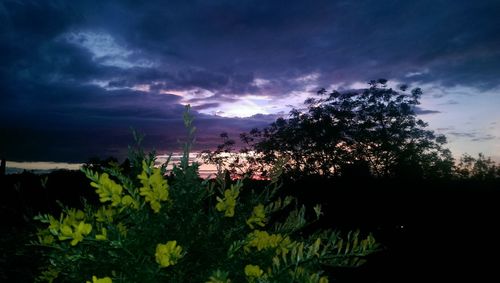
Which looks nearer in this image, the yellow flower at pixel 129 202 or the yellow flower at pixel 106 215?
the yellow flower at pixel 129 202

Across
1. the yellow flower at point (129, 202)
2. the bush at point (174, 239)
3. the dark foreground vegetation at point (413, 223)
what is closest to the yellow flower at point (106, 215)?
the bush at point (174, 239)

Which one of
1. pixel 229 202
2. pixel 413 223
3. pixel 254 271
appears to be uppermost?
pixel 229 202

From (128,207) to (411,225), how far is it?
6210 millimetres

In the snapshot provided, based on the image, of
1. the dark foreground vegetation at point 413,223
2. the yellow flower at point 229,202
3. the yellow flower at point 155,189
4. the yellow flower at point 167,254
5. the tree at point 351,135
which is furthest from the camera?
the tree at point 351,135

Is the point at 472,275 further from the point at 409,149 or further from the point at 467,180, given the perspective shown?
the point at 409,149

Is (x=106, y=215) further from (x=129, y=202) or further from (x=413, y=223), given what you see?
(x=413, y=223)

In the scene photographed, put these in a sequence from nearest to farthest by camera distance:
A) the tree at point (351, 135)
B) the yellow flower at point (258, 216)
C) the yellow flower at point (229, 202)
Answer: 1. the yellow flower at point (229, 202)
2. the yellow flower at point (258, 216)
3. the tree at point (351, 135)

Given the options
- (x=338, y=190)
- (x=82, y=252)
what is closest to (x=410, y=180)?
(x=338, y=190)

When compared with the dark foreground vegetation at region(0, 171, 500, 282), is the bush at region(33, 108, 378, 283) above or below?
above

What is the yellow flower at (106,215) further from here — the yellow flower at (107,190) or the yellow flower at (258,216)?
the yellow flower at (258,216)

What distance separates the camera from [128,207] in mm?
1966

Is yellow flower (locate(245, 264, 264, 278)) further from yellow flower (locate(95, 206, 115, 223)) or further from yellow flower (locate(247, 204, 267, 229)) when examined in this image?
yellow flower (locate(95, 206, 115, 223))

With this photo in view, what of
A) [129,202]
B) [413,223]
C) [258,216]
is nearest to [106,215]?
[129,202]

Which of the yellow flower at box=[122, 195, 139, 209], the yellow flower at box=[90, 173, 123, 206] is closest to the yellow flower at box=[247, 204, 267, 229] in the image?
the yellow flower at box=[122, 195, 139, 209]
